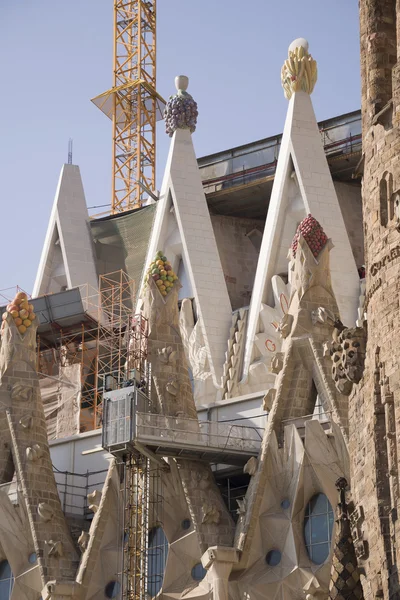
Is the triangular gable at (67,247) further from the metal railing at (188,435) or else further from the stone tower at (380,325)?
the stone tower at (380,325)

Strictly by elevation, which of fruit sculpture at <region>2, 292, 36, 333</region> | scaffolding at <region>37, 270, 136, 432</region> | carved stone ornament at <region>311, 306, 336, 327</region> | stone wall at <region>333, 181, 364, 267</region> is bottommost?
carved stone ornament at <region>311, 306, 336, 327</region>

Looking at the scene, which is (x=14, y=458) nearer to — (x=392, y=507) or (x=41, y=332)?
(x=41, y=332)

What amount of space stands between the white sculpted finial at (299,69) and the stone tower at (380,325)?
1851 centimetres

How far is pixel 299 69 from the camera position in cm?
4756

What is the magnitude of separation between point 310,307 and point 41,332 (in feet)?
34.9

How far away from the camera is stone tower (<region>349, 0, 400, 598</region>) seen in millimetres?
25594

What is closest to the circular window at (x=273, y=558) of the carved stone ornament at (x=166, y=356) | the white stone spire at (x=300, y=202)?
the carved stone ornament at (x=166, y=356)

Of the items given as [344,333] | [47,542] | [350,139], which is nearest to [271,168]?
[350,139]

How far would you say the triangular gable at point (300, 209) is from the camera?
44.8 metres

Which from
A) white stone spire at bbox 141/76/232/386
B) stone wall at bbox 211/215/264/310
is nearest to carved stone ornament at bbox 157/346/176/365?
white stone spire at bbox 141/76/232/386

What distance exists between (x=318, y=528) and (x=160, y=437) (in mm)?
4198

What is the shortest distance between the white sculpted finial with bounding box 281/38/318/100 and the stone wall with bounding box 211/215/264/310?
5068 millimetres

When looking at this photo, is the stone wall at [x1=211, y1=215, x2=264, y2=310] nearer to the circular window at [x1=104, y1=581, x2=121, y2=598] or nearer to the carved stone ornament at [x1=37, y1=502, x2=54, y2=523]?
the carved stone ornament at [x1=37, y1=502, x2=54, y2=523]

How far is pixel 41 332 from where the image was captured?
4806cm
